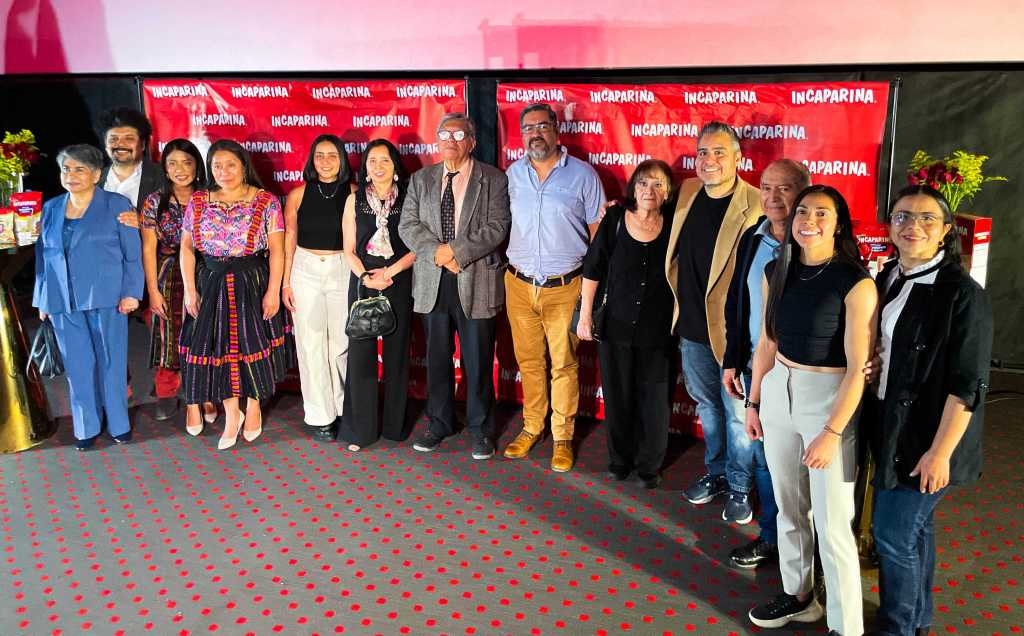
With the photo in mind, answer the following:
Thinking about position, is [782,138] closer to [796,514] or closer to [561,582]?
[796,514]

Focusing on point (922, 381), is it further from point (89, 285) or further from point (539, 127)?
point (89, 285)

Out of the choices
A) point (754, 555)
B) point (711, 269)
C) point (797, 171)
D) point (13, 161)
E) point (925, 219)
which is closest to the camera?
point (925, 219)

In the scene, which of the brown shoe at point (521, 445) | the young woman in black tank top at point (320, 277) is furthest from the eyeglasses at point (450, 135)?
the brown shoe at point (521, 445)

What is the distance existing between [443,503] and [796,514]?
1712 mm

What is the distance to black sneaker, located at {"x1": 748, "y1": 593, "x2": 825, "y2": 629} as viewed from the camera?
279cm

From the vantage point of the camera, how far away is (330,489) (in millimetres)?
3941

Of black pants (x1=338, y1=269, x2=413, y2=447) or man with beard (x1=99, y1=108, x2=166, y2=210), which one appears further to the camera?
man with beard (x1=99, y1=108, x2=166, y2=210)

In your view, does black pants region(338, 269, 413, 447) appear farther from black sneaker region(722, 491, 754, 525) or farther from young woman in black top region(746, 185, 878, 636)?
young woman in black top region(746, 185, 878, 636)

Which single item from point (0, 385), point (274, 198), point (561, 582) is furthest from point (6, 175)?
point (561, 582)

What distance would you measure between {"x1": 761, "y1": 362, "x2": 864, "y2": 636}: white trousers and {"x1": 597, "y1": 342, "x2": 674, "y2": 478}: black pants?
106 centimetres

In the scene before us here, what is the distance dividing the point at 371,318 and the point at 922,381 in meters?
2.75

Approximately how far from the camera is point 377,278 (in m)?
4.23

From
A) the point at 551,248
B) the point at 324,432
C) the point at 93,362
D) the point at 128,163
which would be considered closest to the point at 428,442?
the point at 324,432

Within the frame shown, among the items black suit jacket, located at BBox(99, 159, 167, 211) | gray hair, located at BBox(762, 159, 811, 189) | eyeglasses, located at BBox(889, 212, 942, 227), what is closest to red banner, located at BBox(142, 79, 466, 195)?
black suit jacket, located at BBox(99, 159, 167, 211)
